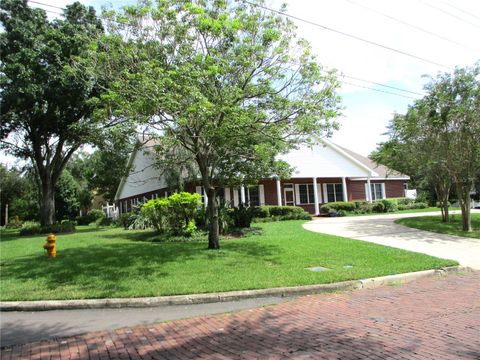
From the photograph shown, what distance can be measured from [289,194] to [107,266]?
895 inches

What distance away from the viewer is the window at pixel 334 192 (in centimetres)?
3347

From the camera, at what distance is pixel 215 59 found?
10.4 meters

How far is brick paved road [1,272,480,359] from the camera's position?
4.79 m

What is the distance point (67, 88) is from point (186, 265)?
1670 centimetres

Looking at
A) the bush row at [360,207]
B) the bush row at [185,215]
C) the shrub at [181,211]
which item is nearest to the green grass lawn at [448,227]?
the bush row at [185,215]

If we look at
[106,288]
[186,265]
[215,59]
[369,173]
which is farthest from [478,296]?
[369,173]

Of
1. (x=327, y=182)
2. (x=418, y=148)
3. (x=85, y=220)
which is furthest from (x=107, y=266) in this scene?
(x=85, y=220)

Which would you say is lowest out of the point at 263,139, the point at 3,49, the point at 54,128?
the point at 263,139

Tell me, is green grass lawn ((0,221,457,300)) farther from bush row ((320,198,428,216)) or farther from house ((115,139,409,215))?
bush row ((320,198,428,216))

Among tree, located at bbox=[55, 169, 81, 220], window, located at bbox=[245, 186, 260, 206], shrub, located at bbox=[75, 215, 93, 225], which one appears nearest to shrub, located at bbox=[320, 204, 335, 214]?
window, located at bbox=[245, 186, 260, 206]

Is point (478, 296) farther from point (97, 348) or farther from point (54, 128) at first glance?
point (54, 128)

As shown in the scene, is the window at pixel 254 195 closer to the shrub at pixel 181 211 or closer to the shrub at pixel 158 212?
the shrub at pixel 158 212

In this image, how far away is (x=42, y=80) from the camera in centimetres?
2206

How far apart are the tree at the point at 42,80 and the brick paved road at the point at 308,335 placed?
15.7 m
